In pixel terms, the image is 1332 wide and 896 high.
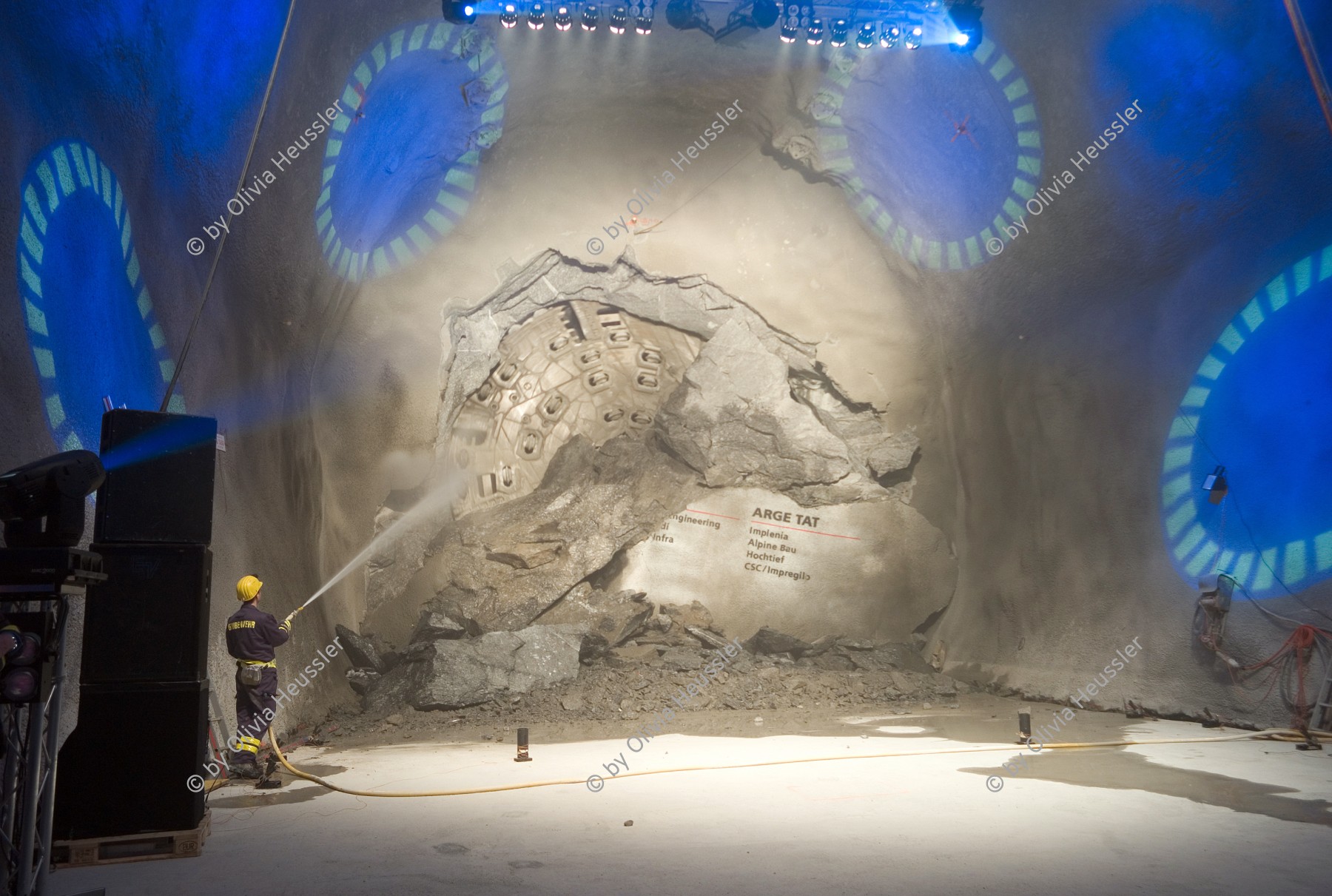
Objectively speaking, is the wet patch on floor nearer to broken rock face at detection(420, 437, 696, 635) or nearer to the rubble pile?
the rubble pile

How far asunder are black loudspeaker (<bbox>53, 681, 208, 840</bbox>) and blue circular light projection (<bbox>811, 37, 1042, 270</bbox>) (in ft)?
26.3

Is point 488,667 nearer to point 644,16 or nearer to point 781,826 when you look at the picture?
point 781,826

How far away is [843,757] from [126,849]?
4219 millimetres

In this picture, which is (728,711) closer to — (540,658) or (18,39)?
(540,658)

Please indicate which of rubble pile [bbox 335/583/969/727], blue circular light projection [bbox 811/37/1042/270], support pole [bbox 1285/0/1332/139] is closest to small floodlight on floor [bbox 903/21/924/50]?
blue circular light projection [bbox 811/37/1042/270]

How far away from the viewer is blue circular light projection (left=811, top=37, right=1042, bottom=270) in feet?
27.8

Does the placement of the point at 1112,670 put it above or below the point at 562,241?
below

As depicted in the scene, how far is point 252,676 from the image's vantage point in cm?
Answer: 579

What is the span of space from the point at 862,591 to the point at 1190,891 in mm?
7168

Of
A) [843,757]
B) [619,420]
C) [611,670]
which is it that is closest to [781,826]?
[843,757]

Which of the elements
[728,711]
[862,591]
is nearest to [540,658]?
[728,711]

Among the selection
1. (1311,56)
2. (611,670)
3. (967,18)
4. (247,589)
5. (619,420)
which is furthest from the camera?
(619,420)

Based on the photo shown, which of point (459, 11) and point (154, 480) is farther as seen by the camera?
point (459, 11)

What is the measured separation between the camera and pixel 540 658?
8938 millimetres
